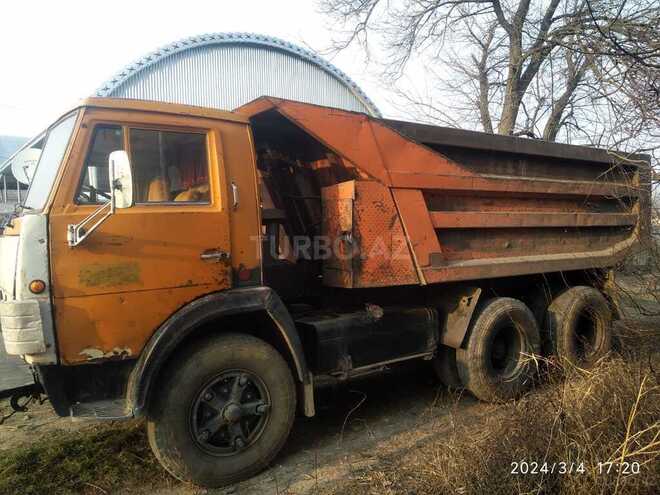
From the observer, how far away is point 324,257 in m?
4.11

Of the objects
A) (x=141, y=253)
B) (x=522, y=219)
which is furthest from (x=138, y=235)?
(x=522, y=219)

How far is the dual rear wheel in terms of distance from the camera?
15.1 feet

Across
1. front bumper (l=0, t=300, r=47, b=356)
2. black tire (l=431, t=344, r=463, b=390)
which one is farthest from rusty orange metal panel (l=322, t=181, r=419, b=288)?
front bumper (l=0, t=300, r=47, b=356)

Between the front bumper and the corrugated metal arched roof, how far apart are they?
11.8m

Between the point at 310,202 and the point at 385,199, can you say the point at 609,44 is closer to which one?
the point at 385,199

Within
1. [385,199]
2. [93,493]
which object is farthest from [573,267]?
[93,493]

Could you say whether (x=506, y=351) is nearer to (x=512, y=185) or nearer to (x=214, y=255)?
(x=512, y=185)

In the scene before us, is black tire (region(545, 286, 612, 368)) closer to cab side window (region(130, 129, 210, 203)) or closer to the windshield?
cab side window (region(130, 129, 210, 203))

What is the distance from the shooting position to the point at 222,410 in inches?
130

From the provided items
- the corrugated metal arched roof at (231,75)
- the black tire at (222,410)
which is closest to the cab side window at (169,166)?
the black tire at (222,410)

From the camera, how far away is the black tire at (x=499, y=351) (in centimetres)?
458

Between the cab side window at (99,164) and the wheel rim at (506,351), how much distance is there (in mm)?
3741

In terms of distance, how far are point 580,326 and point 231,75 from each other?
12.8 meters

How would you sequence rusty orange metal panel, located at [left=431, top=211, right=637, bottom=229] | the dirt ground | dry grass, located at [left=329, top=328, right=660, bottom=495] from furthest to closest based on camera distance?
1. rusty orange metal panel, located at [left=431, top=211, right=637, bottom=229]
2. the dirt ground
3. dry grass, located at [left=329, top=328, right=660, bottom=495]
